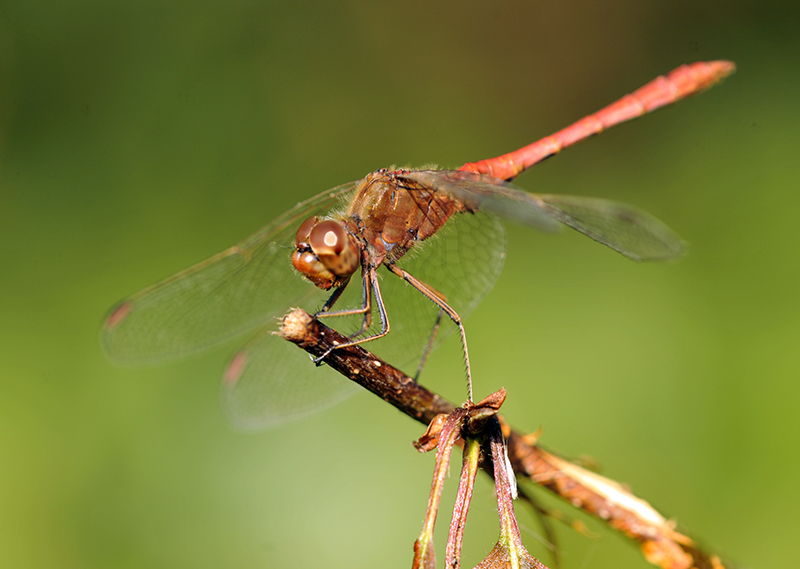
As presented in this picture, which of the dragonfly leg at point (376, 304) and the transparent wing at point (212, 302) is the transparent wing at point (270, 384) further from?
the dragonfly leg at point (376, 304)

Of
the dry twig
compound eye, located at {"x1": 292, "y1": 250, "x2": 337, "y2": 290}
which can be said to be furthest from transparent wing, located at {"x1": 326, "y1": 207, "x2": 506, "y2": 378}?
the dry twig

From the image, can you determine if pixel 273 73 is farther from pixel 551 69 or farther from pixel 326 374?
pixel 326 374

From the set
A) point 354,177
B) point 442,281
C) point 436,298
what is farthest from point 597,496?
point 354,177

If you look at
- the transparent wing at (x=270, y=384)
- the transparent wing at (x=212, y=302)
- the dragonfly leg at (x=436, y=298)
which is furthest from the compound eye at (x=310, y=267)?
the transparent wing at (x=270, y=384)

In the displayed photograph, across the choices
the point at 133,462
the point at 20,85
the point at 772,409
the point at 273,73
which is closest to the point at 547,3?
the point at 273,73

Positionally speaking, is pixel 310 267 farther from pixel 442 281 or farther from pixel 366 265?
pixel 442 281

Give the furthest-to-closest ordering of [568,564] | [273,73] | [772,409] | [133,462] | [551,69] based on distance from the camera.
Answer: [551,69], [273,73], [133,462], [772,409], [568,564]
